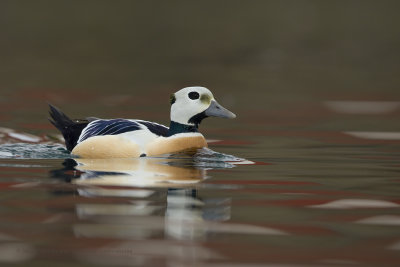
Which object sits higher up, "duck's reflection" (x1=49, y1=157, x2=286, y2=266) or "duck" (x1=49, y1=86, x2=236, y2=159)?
"duck" (x1=49, y1=86, x2=236, y2=159)

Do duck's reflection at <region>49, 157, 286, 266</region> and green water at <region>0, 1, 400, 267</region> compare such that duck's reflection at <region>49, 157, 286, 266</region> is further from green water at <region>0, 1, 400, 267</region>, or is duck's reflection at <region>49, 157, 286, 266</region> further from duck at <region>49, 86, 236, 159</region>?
duck at <region>49, 86, 236, 159</region>

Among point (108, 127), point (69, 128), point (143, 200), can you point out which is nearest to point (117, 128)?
point (108, 127)

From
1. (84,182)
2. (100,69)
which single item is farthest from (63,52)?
(84,182)

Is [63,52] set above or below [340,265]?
above

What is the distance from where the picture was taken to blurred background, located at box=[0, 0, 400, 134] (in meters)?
18.8

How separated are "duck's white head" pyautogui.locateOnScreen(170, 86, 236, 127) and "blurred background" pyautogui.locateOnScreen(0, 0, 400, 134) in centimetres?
381

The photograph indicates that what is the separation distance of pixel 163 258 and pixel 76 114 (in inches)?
399

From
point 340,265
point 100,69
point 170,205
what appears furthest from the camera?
point 100,69

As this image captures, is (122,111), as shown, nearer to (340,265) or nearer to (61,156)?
(61,156)

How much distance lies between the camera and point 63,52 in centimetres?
3022

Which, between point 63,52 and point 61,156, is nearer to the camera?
point 61,156

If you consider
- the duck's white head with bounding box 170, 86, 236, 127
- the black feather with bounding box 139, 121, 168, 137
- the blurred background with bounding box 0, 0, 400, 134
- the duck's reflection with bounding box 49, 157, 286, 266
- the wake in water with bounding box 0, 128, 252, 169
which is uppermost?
the blurred background with bounding box 0, 0, 400, 134

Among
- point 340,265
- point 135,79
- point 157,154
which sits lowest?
point 340,265

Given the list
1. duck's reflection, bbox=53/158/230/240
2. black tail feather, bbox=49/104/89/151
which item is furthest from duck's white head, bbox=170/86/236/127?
black tail feather, bbox=49/104/89/151
